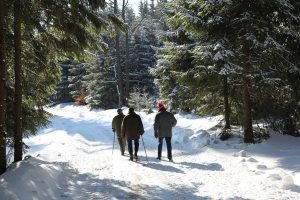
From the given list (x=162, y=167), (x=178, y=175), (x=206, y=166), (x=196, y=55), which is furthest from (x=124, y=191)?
(x=196, y=55)

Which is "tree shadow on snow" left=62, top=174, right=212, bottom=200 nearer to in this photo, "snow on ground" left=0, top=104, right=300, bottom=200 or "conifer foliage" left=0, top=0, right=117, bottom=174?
"snow on ground" left=0, top=104, right=300, bottom=200

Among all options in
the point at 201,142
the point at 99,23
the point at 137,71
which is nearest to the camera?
the point at 99,23

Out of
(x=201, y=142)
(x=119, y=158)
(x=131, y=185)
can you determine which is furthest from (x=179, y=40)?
(x=131, y=185)

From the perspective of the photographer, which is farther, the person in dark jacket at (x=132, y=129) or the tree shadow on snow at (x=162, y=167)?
the person in dark jacket at (x=132, y=129)

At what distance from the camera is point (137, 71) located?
5778 cm

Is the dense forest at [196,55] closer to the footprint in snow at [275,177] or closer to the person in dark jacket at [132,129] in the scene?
the person in dark jacket at [132,129]

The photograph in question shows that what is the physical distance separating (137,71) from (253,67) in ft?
136

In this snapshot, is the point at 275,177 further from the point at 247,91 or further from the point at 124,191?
the point at 247,91

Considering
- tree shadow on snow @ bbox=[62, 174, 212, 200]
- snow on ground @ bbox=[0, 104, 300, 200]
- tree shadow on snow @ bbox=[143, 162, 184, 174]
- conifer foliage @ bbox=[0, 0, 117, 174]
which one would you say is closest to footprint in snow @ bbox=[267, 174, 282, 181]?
snow on ground @ bbox=[0, 104, 300, 200]

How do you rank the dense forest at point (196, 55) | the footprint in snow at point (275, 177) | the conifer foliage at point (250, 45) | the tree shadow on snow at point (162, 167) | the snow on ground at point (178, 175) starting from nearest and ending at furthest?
the snow on ground at point (178, 175), the footprint in snow at point (275, 177), the dense forest at point (196, 55), the tree shadow on snow at point (162, 167), the conifer foliage at point (250, 45)

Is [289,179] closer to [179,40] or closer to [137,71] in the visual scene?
[179,40]

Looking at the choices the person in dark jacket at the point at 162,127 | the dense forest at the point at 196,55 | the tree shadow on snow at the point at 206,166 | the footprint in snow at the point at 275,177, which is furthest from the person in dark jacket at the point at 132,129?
the footprint in snow at the point at 275,177

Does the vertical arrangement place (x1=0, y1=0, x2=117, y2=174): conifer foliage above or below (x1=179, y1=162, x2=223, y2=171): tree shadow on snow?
above

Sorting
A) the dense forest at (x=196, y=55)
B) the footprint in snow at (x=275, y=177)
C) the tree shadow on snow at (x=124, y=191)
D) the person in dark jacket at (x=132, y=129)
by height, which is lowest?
the tree shadow on snow at (x=124, y=191)
